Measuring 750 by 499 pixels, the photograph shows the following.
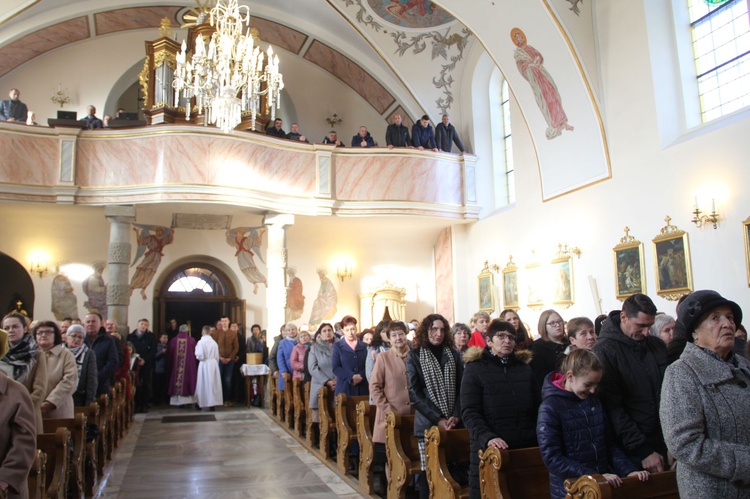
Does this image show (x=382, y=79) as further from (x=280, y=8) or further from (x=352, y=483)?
(x=352, y=483)

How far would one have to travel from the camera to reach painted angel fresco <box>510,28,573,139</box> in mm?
11109

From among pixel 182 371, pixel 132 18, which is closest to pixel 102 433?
pixel 182 371

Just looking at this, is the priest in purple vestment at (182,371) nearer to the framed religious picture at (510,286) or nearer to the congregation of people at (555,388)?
the congregation of people at (555,388)

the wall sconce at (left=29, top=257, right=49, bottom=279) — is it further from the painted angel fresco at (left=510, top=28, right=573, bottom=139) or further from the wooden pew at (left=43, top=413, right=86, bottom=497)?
the painted angel fresco at (left=510, top=28, right=573, bottom=139)

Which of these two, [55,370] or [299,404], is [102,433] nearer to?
[55,370]

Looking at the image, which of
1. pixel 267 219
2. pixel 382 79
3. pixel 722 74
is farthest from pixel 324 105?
pixel 722 74

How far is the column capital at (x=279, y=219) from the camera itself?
502 inches

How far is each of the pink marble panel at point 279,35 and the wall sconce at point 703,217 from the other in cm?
1028

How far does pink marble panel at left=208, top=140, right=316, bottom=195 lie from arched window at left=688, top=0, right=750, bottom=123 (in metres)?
7.19

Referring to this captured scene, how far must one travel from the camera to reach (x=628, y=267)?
958 cm

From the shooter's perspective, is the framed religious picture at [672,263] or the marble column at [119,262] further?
the marble column at [119,262]

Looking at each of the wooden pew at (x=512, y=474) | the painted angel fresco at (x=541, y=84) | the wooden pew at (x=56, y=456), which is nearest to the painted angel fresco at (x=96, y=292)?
the wooden pew at (x=56, y=456)

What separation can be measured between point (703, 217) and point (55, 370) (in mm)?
7607

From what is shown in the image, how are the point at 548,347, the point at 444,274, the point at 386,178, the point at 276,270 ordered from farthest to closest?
1. the point at 444,274
2. the point at 386,178
3. the point at 276,270
4. the point at 548,347
